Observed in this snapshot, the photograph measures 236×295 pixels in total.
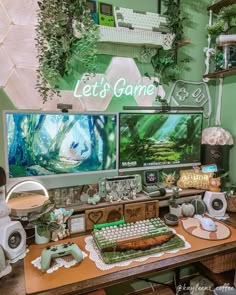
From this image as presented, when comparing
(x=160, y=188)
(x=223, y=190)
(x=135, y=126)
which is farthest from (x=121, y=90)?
(x=223, y=190)

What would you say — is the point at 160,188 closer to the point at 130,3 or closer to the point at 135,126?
the point at 135,126

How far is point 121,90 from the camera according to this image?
61.5 inches

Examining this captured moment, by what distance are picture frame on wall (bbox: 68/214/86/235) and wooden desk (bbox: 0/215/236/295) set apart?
5.9 inches

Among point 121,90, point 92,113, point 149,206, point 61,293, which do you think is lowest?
point 61,293

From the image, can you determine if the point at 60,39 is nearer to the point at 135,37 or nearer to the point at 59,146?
the point at 135,37

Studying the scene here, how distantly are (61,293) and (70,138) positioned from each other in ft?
2.53

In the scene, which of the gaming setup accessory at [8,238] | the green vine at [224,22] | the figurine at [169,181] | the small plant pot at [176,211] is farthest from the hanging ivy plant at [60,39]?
the small plant pot at [176,211]

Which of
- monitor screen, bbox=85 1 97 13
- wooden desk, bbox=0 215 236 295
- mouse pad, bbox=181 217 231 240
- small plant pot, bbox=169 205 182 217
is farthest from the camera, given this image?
small plant pot, bbox=169 205 182 217

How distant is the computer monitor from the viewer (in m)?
1.25

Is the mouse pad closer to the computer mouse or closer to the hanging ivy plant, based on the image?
the computer mouse

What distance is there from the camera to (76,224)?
1.31 meters

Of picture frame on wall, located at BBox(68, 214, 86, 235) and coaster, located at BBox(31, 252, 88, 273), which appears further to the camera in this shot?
picture frame on wall, located at BBox(68, 214, 86, 235)

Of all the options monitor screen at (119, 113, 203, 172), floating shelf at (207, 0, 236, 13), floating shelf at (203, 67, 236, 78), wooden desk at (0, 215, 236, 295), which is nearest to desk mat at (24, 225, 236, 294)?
wooden desk at (0, 215, 236, 295)

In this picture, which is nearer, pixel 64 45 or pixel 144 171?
pixel 64 45
